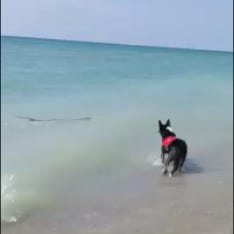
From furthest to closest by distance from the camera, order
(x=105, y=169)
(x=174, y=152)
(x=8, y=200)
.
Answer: (x=174, y=152) → (x=105, y=169) → (x=8, y=200)

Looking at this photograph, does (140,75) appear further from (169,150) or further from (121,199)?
(121,199)

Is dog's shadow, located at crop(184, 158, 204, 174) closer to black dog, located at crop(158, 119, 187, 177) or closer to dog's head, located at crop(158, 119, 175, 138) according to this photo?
black dog, located at crop(158, 119, 187, 177)

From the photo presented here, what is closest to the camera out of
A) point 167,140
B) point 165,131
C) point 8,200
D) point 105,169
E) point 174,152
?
point 8,200

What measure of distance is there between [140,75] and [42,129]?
1033 centimetres

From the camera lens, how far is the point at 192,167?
18.4 ft

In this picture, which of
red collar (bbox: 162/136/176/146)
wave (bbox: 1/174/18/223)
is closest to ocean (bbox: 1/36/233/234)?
wave (bbox: 1/174/18/223)

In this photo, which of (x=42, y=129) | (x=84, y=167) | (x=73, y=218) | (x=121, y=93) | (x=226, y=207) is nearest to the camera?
(x=73, y=218)

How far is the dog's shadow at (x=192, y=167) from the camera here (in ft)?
18.0

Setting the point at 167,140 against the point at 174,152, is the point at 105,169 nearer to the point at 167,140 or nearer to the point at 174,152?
the point at 174,152

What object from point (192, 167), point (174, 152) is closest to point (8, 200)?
point (174, 152)

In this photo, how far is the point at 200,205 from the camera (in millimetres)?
4391

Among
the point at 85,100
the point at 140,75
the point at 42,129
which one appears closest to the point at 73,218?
the point at 42,129

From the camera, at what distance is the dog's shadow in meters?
5.49

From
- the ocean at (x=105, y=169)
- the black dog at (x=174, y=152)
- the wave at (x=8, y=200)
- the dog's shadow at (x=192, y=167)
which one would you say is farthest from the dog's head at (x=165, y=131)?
the wave at (x=8, y=200)
